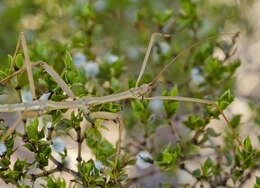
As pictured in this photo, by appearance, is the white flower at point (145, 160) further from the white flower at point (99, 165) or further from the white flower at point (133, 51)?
the white flower at point (133, 51)

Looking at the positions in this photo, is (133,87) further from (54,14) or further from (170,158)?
(54,14)

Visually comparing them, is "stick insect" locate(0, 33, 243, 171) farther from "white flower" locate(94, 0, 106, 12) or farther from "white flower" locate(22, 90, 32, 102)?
"white flower" locate(94, 0, 106, 12)

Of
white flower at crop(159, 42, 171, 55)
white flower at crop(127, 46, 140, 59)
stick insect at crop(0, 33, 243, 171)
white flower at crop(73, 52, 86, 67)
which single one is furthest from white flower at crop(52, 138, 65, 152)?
white flower at crop(127, 46, 140, 59)

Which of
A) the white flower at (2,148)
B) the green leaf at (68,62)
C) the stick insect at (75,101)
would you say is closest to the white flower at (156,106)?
the stick insect at (75,101)

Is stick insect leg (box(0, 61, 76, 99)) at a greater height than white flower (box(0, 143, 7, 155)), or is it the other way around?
stick insect leg (box(0, 61, 76, 99))

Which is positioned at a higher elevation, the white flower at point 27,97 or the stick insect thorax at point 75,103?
the white flower at point 27,97

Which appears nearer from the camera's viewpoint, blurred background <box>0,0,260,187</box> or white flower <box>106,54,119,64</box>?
white flower <box>106,54,119,64</box>

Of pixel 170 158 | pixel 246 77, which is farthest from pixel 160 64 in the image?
pixel 246 77

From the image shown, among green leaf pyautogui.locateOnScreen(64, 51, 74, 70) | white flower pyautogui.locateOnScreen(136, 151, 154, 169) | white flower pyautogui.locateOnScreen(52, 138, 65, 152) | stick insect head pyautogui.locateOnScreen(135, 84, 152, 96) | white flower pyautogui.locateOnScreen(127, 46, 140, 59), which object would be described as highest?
green leaf pyautogui.locateOnScreen(64, 51, 74, 70)
